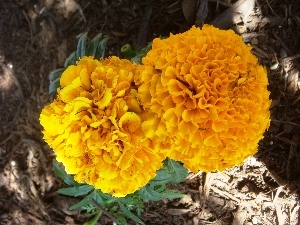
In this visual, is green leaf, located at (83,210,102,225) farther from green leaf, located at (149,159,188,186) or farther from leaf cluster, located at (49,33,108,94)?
leaf cluster, located at (49,33,108,94)

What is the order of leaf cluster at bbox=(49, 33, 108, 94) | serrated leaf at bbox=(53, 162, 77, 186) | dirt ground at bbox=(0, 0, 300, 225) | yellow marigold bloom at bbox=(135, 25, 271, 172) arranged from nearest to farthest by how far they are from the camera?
1. yellow marigold bloom at bbox=(135, 25, 271, 172)
2. leaf cluster at bbox=(49, 33, 108, 94)
3. serrated leaf at bbox=(53, 162, 77, 186)
4. dirt ground at bbox=(0, 0, 300, 225)

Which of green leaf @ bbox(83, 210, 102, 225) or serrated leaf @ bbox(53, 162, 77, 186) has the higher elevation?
serrated leaf @ bbox(53, 162, 77, 186)

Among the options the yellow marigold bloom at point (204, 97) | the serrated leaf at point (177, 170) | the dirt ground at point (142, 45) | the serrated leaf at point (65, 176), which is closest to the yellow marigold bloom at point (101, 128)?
the yellow marigold bloom at point (204, 97)

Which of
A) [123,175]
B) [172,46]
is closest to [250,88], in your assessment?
[172,46]

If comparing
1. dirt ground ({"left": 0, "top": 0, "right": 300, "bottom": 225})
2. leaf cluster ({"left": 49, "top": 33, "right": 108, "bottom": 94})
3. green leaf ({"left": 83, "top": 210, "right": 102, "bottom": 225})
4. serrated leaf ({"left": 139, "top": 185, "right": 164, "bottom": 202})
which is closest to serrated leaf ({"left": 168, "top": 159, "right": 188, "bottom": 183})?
serrated leaf ({"left": 139, "top": 185, "right": 164, "bottom": 202})

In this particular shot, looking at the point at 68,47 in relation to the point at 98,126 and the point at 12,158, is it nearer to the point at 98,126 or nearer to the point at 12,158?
the point at 12,158

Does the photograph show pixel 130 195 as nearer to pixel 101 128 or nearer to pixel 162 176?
pixel 162 176
